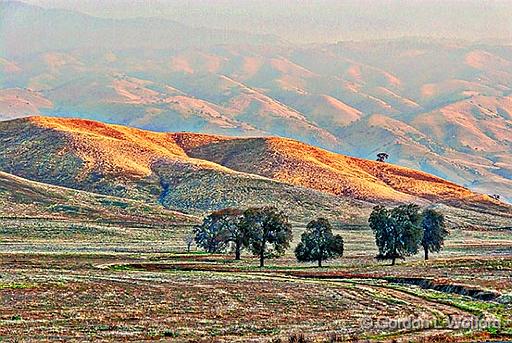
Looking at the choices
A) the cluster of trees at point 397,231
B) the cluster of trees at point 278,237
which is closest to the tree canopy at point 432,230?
the cluster of trees at point 397,231

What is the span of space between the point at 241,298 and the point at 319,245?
46.0 m

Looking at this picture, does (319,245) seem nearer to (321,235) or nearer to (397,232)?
(321,235)

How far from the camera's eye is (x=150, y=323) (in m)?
45.7

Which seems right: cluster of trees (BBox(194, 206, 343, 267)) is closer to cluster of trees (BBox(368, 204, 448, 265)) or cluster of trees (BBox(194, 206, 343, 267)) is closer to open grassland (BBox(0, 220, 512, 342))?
open grassland (BBox(0, 220, 512, 342))

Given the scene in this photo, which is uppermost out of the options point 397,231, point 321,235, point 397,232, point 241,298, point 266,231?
point 397,231

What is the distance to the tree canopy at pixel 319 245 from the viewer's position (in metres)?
104

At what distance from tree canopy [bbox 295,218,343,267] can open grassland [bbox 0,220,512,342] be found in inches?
74.7

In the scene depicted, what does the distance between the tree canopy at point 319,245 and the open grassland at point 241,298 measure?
74.7 inches

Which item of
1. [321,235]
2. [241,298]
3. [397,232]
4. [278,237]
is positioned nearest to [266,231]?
[278,237]

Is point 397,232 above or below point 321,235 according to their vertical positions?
above

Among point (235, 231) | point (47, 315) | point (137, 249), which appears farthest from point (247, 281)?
point (137, 249)

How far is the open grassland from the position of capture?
1668 inches

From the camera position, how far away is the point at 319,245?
104 meters

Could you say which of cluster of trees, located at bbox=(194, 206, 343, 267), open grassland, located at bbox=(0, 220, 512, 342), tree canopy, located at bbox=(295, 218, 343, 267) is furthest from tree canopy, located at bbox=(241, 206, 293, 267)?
tree canopy, located at bbox=(295, 218, 343, 267)
